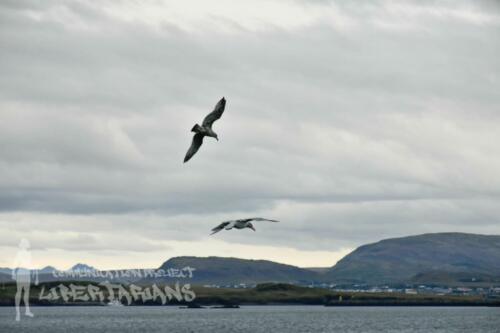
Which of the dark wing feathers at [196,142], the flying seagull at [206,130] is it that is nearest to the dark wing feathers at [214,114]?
the flying seagull at [206,130]

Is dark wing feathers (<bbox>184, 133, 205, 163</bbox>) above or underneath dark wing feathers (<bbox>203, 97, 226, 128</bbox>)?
underneath

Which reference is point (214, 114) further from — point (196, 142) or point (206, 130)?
point (196, 142)

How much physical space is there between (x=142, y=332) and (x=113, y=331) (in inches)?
307

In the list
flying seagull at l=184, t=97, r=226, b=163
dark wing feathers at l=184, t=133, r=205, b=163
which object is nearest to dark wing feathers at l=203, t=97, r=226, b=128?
flying seagull at l=184, t=97, r=226, b=163

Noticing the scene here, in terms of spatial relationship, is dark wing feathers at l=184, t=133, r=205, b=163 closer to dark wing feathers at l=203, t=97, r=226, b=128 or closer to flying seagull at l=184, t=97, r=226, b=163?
flying seagull at l=184, t=97, r=226, b=163

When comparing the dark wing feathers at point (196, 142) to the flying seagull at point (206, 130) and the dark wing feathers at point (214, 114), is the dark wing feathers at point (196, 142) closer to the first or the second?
the flying seagull at point (206, 130)

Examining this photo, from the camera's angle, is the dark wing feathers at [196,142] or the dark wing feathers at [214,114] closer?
the dark wing feathers at [196,142]

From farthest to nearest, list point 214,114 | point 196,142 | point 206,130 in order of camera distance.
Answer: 1. point 214,114
2. point 196,142
3. point 206,130

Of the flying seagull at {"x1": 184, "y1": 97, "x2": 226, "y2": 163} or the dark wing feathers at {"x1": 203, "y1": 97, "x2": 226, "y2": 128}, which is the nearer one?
the flying seagull at {"x1": 184, "y1": 97, "x2": 226, "y2": 163}

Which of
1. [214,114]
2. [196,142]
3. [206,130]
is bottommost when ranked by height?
[196,142]

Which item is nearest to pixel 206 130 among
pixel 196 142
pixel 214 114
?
pixel 196 142

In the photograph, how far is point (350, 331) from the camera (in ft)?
636

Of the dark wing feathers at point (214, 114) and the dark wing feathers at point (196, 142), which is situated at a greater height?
the dark wing feathers at point (214, 114)

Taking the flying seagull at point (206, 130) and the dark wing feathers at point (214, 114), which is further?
the dark wing feathers at point (214, 114)
